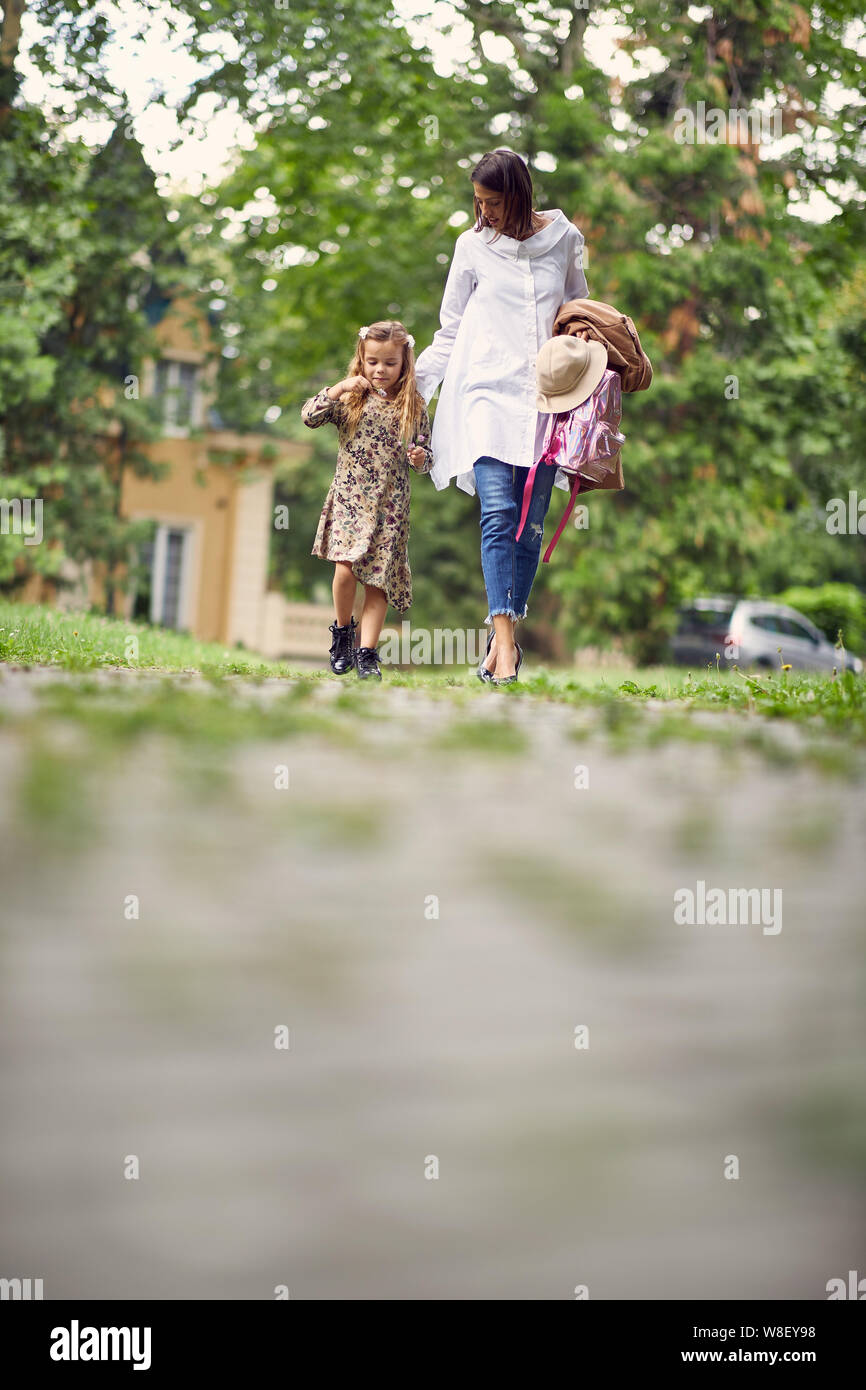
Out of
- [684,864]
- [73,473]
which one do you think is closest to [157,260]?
[73,473]

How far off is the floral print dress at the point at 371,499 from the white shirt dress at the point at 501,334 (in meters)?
0.41

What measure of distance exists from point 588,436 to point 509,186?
1.05m

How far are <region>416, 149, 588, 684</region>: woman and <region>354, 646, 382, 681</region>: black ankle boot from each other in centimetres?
48

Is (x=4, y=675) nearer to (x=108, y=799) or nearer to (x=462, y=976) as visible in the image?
(x=108, y=799)

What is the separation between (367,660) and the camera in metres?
6.13

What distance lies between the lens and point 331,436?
104 feet

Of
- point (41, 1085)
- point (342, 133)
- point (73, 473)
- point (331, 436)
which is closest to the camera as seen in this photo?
point (41, 1085)

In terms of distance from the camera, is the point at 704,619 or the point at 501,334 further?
the point at 704,619

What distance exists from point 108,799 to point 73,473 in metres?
17.8

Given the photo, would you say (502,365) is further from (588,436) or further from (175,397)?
(175,397)

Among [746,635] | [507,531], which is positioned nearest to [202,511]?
[746,635]
